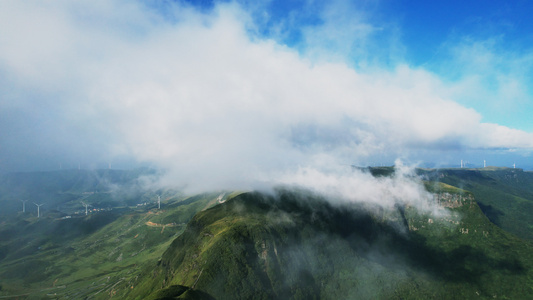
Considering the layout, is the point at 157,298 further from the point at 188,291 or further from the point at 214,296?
the point at 214,296

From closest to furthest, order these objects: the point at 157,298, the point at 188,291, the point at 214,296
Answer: the point at 157,298, the point at 188,291, the point at 214,296

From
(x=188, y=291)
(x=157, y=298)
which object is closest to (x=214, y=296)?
(x=188, y=291)

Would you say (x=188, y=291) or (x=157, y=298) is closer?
(x=157, y=298)

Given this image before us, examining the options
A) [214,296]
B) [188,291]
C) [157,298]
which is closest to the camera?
[157,298]

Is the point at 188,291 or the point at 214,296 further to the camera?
the point at 214,296

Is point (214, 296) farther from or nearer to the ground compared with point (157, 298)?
nearer to the ground
